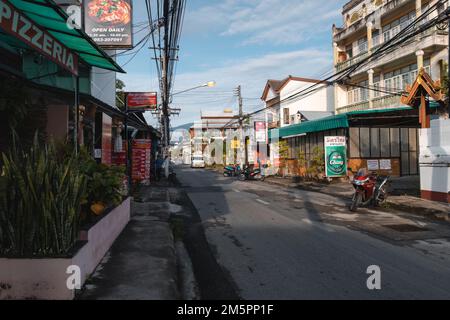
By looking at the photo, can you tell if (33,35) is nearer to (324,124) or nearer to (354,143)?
(354,143)

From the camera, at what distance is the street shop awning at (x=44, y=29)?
14.8ft

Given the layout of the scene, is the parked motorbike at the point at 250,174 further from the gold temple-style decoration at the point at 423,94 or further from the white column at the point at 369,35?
the gold temple-style decoration at the point at 423,94

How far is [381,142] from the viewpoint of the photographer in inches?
931

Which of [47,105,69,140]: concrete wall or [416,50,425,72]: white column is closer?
[47,105,69,140]: concrete wall

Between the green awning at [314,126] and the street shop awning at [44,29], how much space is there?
57.5 ft

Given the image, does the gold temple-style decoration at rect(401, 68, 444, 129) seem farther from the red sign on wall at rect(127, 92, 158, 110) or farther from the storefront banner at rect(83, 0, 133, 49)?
the red sign on wall at rect(127, 92, 158, 110)

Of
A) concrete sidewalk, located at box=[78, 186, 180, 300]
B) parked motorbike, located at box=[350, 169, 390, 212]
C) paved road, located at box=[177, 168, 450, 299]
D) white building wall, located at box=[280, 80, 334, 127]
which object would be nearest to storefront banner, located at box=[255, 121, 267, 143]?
white building wall, located at box=[280, 80, 334, 127]

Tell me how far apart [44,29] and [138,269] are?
355 cm

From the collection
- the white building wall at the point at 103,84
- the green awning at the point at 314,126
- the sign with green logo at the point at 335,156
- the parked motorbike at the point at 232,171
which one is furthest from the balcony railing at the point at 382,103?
the white building wall at the point at 103,84

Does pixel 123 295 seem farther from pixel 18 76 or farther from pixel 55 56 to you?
pixel 18 76

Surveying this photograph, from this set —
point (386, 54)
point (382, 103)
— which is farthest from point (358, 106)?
point (386, 54)

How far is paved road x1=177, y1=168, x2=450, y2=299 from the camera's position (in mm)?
4930
